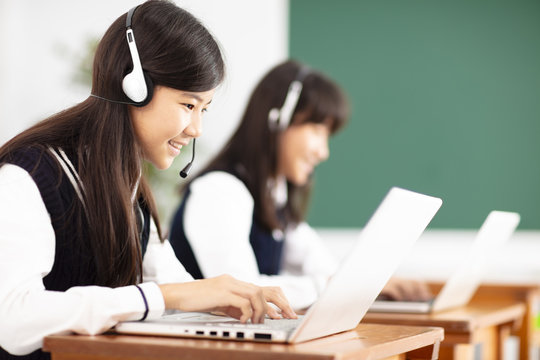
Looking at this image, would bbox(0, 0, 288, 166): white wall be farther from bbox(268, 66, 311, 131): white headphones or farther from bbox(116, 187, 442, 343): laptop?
bbox(116, 187, 442, 343): laptop

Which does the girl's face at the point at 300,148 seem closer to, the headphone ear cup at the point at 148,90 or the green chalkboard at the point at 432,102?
the headphone ear cup at the point at 148,90

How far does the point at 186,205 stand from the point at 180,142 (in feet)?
2.28

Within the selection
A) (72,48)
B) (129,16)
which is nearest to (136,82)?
(129,16)

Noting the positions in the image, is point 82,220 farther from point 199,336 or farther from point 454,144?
point 454,144

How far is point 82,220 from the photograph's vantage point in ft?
3.98

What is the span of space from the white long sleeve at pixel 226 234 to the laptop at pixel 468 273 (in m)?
0.20

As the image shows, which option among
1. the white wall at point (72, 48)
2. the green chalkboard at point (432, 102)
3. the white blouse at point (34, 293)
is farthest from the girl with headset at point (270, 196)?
the white wall at point (72, 48)

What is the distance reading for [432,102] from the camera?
3871mm

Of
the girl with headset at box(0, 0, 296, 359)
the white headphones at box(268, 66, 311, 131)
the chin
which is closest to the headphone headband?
the girl with headset at box(0, 0, 296, 359)

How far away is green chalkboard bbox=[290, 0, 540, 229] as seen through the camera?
3734 mm

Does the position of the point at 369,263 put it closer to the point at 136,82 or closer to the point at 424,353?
the point at 424,353

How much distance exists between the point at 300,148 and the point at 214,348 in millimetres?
1496

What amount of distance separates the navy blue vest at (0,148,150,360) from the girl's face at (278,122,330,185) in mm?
1130

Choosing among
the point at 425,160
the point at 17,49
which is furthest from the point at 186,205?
the point at 17,49
